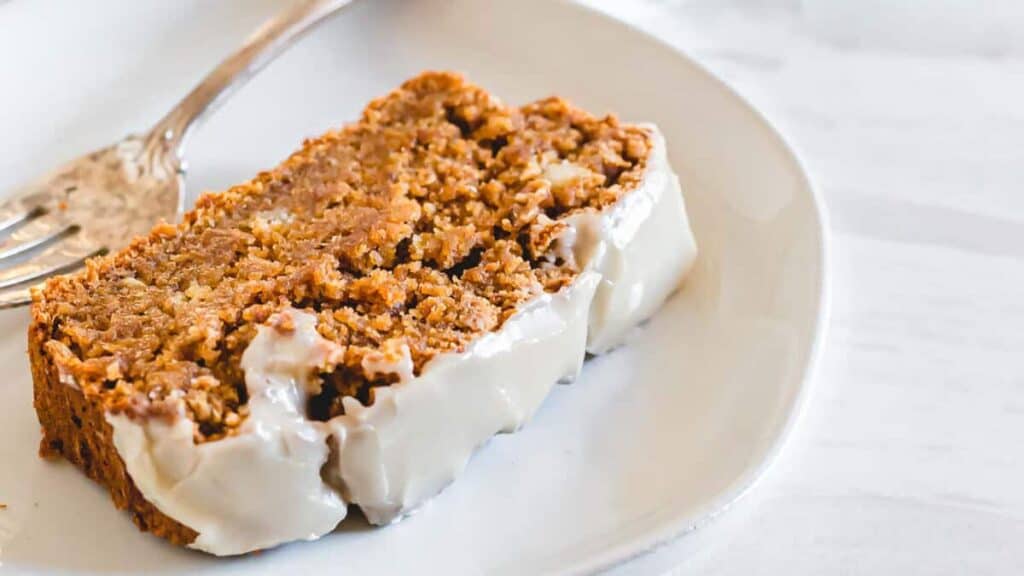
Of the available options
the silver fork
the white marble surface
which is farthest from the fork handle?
the white marble surface

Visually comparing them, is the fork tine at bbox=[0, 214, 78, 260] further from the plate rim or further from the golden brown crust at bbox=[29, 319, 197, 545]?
the plate rim

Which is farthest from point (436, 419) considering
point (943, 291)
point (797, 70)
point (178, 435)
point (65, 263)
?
point (797, 70)

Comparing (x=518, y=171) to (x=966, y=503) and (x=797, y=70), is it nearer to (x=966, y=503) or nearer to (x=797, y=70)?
(x=966, y=503)

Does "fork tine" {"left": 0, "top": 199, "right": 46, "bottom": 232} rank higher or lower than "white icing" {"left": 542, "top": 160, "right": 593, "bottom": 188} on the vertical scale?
higher

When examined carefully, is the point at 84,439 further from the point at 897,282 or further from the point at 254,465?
the point at 897,282

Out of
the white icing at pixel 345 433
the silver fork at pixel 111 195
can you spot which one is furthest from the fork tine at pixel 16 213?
the white icing at pixel 345 433

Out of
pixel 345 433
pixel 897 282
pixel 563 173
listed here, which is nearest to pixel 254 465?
pixel 345 433
